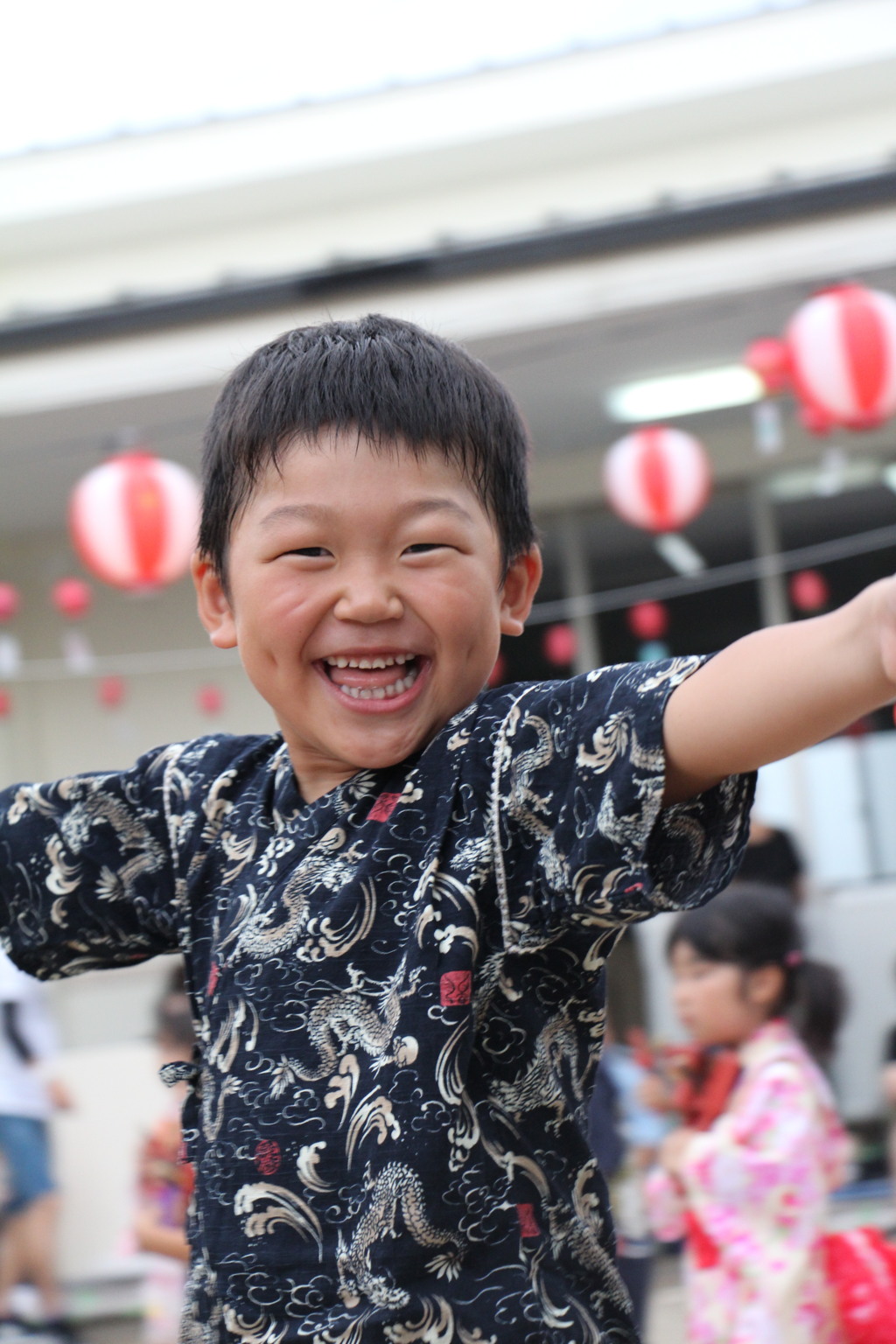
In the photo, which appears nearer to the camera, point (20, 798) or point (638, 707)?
point (638, 707)

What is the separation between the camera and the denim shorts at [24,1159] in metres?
4.14

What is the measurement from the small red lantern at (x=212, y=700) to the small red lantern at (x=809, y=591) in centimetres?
300

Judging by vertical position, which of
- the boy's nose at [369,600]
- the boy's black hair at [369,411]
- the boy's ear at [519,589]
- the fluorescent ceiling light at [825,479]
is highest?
the fluorescent ceiling light at [825,479]

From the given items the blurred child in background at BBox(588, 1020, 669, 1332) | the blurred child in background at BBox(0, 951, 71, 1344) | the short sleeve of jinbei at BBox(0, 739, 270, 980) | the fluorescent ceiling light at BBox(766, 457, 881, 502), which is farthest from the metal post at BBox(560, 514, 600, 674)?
the short sleeve of jinbei at BBox(0, 739, 270, 980)

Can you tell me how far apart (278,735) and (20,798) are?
9.6 inches

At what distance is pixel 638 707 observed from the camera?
36.4 inches

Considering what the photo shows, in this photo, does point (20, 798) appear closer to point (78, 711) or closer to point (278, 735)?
point (278, 735)

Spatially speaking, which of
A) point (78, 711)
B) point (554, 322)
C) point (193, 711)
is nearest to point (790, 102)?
point (554, 322)

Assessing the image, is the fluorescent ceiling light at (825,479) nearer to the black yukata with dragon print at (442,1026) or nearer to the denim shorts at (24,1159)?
the denim shorts at (24,1159)

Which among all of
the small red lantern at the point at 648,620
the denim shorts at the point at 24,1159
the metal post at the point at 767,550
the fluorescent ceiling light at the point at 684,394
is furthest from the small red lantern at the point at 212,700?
the denim shorts at the point at 24,1159

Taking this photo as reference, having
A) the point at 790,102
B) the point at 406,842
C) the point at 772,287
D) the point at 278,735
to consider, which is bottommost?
the point at 406,842

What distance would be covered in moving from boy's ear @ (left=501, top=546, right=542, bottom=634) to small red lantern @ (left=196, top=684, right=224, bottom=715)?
20.8 ft

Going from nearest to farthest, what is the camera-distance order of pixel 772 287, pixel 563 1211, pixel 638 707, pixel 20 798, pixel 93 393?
1. pixel 638 707
2. pixel 563 1211
3. pixel 20 798
4. pixel 772 287
5. pixel 93 393

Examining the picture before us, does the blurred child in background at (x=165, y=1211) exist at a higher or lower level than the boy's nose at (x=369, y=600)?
lower
